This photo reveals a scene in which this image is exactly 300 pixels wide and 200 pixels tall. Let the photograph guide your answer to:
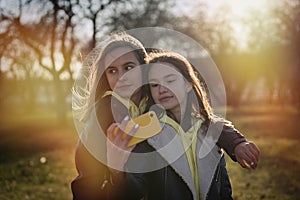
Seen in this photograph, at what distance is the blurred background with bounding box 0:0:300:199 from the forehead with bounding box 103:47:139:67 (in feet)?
3.21

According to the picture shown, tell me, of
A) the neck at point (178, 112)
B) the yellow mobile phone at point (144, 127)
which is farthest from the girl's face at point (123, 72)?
the yellow mobile phone at point (144, 127)

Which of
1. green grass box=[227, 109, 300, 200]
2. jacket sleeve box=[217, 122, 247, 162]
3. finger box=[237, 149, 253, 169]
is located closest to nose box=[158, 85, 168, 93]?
jacket sleeve box=[217, 122, 247, 162]

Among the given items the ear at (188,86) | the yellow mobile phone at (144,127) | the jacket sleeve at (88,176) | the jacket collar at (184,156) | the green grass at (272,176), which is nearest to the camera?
the yellow mobile phone at (144,127)

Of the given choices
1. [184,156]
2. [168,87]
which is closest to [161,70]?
[168,87]

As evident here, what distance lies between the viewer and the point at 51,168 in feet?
32.9

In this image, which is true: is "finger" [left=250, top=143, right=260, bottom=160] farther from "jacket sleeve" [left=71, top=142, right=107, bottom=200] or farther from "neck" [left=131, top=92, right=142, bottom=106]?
"jacket sleeve" [left=71, top=142, right=107, bottom=200]

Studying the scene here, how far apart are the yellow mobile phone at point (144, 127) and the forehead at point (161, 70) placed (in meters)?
0.39

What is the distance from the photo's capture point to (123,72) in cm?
264

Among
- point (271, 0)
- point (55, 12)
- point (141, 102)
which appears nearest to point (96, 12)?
point (55, 12)

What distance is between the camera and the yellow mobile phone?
2.05 meters

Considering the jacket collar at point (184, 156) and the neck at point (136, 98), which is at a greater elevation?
the neck at point (136, 98)

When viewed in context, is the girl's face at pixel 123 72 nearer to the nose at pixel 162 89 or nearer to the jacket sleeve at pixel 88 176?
the nose at pixel 162 89

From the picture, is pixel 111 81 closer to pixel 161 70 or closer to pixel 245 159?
pixel 161 70

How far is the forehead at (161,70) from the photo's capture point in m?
2.61
